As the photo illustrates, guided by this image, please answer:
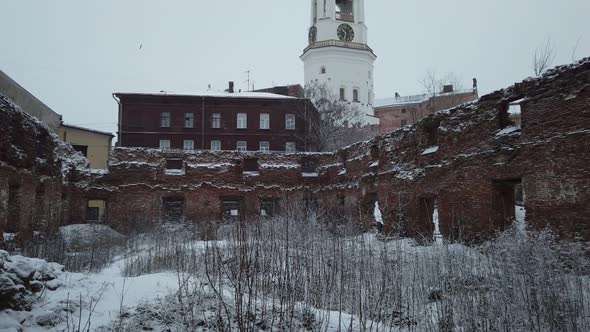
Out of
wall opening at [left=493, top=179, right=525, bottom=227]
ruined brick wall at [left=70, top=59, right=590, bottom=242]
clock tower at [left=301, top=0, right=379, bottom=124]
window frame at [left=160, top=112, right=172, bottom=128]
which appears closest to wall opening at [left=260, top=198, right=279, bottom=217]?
ruined brick wall at [left=70, top=59, right=590, bottom=242]

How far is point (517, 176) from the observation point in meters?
9.92

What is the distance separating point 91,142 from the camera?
3203 cm

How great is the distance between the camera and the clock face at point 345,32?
145 feet

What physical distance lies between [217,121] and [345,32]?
17.7 m

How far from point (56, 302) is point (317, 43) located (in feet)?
136

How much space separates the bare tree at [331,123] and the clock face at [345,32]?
21.1ft

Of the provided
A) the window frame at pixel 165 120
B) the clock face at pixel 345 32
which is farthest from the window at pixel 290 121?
the clock face at pixel 345 32

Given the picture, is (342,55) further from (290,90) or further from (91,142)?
(91,142)

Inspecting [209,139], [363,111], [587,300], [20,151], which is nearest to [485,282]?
[587,300]

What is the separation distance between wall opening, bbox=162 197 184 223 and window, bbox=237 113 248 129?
46.0ft

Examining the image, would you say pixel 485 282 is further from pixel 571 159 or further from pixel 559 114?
pixel 559 114

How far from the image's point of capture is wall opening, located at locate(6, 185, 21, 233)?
11.8 metres

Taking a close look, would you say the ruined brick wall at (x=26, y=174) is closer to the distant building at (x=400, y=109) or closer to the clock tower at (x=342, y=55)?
the clock tower at (x=342, y=55)

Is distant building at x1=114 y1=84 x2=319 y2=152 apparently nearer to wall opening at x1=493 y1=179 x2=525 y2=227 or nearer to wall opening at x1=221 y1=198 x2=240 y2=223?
wall opening at x1=221 y1=198 x2=240 y2=223
